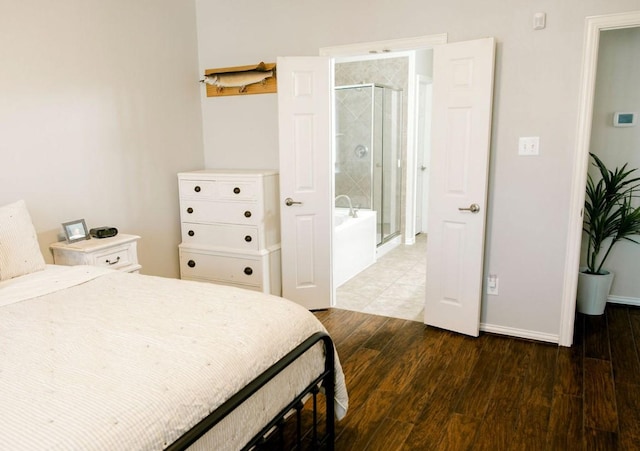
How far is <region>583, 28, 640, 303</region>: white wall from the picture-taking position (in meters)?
3.71

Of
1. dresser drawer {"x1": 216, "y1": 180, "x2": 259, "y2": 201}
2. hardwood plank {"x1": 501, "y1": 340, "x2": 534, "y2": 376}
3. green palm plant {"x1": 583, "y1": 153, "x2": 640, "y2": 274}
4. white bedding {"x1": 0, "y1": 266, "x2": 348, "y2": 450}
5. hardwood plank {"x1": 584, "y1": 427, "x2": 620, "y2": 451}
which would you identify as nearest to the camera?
white bedding {"x1": 0, "y1": 266, "x2": 348, "y2": 450}

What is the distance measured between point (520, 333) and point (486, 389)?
0.84 metres

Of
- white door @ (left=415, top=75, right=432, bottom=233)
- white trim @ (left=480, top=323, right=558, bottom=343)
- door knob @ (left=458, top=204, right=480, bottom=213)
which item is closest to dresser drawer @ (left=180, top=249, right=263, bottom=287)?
door knob @ (left=458, top=204, right=480, bottom=213)

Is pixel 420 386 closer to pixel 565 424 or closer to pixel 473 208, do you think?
pixel 565 424

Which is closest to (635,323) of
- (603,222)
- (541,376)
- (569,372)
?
(603,222)

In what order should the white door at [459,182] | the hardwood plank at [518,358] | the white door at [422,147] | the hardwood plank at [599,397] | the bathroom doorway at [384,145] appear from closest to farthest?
the hardwood plank at [599,397]
the hardwood plank at [518,358]
the white door at [459,182]
the bathroom doorway at [384,145]
the white door at [422,147]

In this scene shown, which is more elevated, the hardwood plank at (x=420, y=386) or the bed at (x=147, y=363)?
the bed at (x=147, y=363)

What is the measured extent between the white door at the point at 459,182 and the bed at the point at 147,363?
1.54m

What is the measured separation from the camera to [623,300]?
3.98 metres

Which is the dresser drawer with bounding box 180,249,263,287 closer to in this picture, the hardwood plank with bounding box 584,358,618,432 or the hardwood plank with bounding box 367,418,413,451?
the hardwood plank with bounding box 367,418,413,451

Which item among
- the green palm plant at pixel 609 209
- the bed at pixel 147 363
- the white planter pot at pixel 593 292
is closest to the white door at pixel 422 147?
the green palm plant at pixel 609 209

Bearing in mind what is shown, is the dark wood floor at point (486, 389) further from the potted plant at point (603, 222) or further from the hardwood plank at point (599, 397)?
the potted plant at point (603, 222)

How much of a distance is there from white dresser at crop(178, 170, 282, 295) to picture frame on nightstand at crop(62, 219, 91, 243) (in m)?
0.95

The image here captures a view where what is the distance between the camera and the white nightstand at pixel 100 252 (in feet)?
9.57
